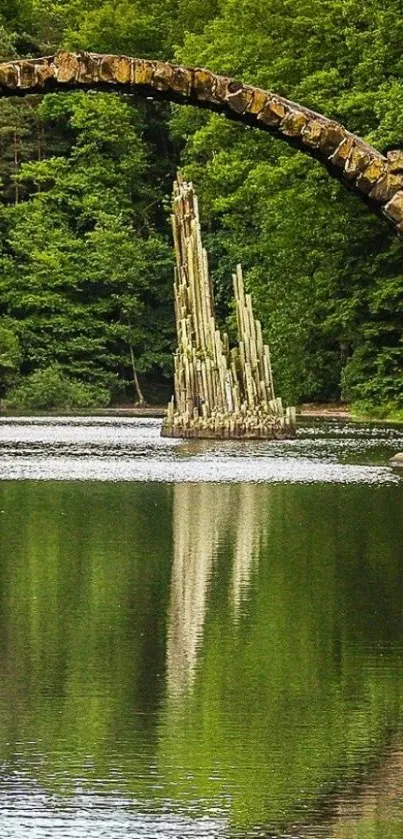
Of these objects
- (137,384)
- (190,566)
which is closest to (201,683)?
(190,566)

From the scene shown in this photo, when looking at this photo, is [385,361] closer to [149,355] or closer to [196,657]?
[149,355]

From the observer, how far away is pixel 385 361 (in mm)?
65938

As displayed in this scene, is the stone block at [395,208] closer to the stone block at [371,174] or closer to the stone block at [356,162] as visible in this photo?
the stone block at [371,174]

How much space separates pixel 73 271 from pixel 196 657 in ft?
275

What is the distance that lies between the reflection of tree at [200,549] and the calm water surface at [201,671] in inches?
1.1

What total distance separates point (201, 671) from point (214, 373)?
41.5 metres

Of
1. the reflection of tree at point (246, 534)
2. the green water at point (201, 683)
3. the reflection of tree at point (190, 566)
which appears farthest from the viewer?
the reflection of tree at point (246, 534)

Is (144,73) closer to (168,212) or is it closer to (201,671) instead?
(201,671)

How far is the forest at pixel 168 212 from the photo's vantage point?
67625 mm

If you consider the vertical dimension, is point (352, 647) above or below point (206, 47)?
below

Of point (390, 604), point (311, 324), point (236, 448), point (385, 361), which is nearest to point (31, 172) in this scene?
point (311, 324)

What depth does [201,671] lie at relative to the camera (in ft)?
40.2

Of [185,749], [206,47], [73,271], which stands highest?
[206,47]

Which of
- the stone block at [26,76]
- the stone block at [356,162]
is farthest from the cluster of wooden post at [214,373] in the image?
the stone block at [26,76]
